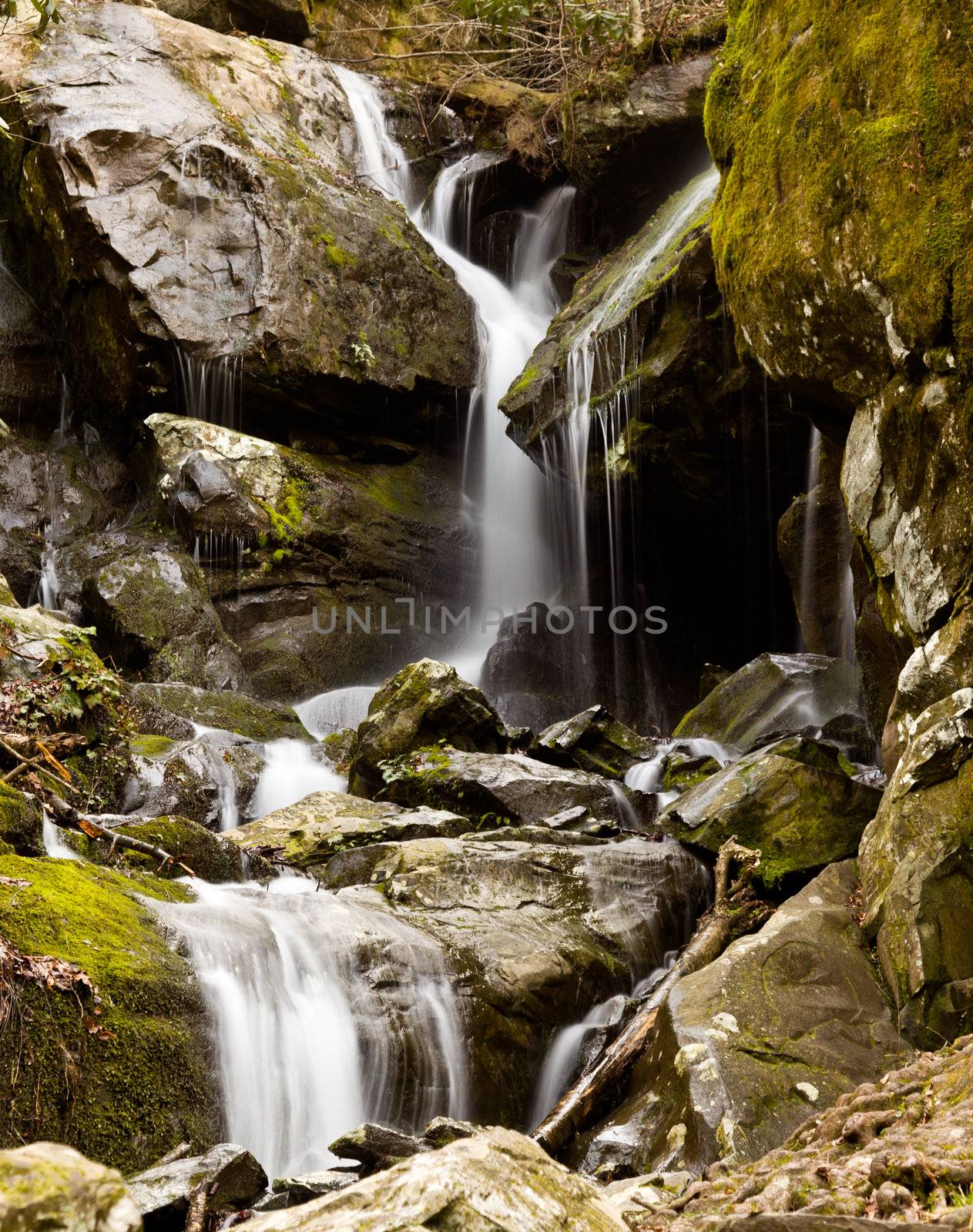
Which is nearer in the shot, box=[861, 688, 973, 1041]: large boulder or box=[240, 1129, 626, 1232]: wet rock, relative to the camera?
box=[240, 1129, 626, 1232]: wet rock

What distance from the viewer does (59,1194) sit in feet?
4.31

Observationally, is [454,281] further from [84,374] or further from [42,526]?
[42,526]

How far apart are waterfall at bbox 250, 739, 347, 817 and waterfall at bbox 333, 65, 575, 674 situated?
182 inches

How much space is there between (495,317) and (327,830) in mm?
12051

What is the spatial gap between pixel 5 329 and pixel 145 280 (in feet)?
12.1

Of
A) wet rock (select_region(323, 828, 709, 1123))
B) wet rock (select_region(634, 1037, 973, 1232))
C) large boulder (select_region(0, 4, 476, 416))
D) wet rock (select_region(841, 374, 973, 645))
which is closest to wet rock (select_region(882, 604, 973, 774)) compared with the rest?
wet rock (select_region(841, 374, 973, 645))

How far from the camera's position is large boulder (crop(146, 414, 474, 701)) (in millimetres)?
13789

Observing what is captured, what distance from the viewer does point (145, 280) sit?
14023mm

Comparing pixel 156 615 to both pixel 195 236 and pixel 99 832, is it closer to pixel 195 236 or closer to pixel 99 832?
pixel 195 236

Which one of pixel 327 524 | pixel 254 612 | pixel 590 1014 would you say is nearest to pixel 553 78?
pixel 327 524

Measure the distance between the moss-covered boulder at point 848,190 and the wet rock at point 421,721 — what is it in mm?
4743

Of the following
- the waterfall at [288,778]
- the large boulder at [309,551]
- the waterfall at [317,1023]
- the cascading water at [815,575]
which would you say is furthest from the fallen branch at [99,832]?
the cascading water at [815,575]

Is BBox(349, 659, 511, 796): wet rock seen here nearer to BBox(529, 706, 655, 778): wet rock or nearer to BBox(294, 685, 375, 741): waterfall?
BBox(529, 706, 655, 778): wet rock

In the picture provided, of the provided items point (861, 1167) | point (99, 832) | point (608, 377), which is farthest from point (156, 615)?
point (861, 1167)
